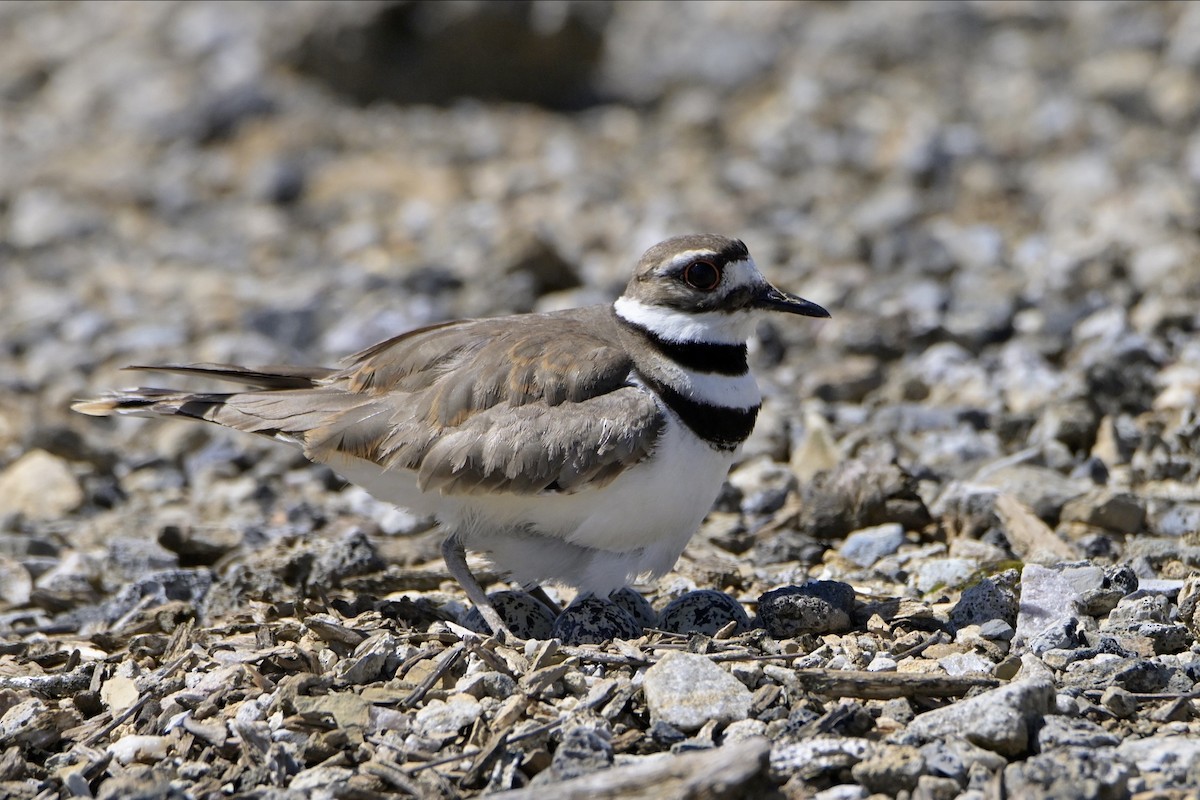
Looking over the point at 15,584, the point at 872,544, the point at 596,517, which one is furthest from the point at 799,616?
the point at 15,584

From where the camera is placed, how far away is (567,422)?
210 inches

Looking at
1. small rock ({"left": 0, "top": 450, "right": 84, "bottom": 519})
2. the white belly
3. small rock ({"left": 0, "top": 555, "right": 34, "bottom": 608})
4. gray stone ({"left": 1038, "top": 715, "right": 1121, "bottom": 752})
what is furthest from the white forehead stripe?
small rock ({"left": 0, "top": 450, "right": 84, "bottom": 519})

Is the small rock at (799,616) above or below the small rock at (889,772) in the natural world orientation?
below

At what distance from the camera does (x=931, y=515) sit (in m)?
6.54

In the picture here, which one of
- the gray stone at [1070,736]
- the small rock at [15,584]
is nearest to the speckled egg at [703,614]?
the gray stone at [1070,736]

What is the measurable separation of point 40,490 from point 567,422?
3919 millimetres

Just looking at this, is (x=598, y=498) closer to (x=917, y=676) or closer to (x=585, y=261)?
(x=917, y=676)

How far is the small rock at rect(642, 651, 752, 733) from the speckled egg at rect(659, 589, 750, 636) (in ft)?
2.15

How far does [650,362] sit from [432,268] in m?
5.49

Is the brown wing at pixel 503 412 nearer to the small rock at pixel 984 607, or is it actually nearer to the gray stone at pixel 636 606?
the gray stone at pixel 636 606

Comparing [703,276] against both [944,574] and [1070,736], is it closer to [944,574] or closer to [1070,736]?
[944,574]

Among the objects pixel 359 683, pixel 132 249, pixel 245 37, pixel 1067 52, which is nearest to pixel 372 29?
pixel 245 37

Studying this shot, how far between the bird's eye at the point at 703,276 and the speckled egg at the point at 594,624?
1.33m

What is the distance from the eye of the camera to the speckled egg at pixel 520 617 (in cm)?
554
